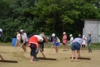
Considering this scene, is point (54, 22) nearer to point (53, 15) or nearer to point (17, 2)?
point (53, 15)

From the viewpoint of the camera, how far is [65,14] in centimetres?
3788

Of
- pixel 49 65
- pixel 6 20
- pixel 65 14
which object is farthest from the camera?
pixel 6 20

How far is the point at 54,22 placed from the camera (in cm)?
3900

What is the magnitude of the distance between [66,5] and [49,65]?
26.8 m

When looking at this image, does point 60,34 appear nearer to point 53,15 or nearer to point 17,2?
point 53,15

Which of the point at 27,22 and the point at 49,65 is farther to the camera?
the point at 27,22

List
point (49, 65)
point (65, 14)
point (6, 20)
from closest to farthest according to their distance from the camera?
point (49, 65)
point (65, 14)
point (6, 20)

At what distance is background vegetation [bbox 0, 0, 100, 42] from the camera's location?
1492 inches

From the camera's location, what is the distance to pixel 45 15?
3872 centimetres

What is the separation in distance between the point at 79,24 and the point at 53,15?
4.44 m

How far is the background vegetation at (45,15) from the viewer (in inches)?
1492

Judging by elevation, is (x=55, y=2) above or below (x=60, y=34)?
above

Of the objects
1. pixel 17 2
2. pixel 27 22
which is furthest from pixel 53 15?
pixel 17 2

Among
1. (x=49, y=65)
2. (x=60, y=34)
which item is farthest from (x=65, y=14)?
(x=49, y=65)
